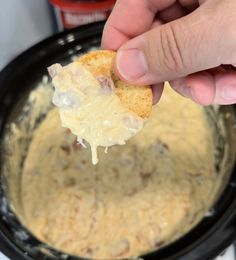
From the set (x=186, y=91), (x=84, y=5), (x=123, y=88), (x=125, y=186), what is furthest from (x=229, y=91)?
(x=84, y=5)

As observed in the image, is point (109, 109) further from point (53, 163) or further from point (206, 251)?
point (53, 163)

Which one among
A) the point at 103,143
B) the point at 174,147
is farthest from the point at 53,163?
the point at 103,143

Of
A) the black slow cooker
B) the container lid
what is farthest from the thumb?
the container lid

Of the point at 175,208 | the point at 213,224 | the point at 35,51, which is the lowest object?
the point at 175,208

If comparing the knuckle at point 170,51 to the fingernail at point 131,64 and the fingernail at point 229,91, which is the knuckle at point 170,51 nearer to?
the fingernail at point 131,64

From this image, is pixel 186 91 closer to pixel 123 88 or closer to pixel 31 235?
pixel 123 88

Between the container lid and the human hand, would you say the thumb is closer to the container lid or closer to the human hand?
the human hand
